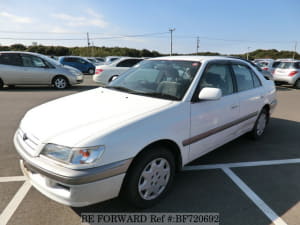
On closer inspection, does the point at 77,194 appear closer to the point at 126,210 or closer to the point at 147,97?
the point at 126,210

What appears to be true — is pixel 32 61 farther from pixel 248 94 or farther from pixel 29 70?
pixel 248 94

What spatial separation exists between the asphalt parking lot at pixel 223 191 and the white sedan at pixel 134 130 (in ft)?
1.18

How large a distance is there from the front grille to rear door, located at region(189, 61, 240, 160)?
5.23 feet

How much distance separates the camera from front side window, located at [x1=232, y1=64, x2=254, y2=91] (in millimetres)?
3700

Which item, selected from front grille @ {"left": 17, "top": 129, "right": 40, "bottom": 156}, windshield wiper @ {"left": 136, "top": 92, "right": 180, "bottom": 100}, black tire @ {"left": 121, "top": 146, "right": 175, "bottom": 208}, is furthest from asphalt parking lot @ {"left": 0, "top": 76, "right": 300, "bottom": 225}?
windshield wiper @ {"left": 136, "top": 92, "right": 180, "bottom": 100}

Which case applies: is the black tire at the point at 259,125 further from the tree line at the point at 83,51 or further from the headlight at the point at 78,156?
the tree line at the point at 83,51

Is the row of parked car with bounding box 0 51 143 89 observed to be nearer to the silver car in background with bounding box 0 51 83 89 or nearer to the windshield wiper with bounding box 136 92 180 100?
the silver car in background with bounding box 0 51 83 89

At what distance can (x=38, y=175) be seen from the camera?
7.16ft

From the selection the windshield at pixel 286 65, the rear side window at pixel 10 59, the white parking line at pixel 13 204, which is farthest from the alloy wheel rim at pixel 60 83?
the windshield at pixel 286 65

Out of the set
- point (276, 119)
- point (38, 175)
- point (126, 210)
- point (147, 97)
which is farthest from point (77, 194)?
point (276, 119)

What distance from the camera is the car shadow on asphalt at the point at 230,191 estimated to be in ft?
7.93

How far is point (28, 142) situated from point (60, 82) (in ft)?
28.6

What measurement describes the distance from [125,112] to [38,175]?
1061 mm

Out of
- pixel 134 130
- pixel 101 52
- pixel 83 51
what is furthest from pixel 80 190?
pixel 83 51
